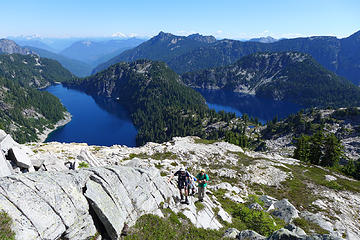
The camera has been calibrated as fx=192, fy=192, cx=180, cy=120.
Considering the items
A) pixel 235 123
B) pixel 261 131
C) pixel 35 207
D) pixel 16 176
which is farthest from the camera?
pixel 235 123

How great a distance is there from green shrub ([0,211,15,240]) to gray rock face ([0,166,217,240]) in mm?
Result: 255

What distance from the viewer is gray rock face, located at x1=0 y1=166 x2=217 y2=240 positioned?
1130 cm

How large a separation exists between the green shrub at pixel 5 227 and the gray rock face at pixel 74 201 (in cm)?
26

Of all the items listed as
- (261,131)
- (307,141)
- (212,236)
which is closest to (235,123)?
(261,131)

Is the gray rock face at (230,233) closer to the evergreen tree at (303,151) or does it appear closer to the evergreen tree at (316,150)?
the evergreen tree at (303,151)

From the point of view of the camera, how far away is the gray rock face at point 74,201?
11.3 meters

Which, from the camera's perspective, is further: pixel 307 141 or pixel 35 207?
pixel 307 141

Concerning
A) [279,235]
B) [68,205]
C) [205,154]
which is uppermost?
[68,205]

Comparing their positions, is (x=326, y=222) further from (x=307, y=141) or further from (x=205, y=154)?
(x=307, y=141)

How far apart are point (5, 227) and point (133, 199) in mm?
8872

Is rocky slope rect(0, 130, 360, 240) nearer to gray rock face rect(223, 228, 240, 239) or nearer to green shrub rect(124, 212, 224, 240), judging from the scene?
gray rock face rect(223, 228, 240, 239)

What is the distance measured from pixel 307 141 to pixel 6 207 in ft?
300

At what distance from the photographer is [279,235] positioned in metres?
14.5

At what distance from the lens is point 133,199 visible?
17250 mm
